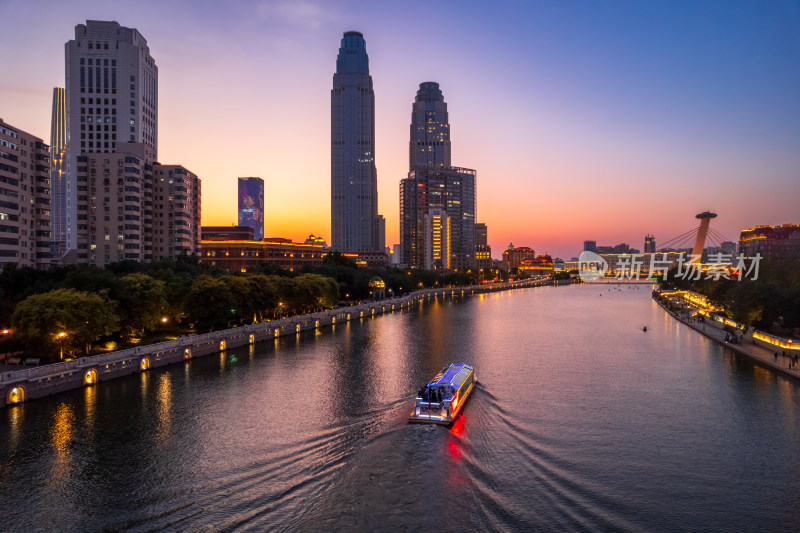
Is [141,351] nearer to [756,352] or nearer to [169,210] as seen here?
[756,352]

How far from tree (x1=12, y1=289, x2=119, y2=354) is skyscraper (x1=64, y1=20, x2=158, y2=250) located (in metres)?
116

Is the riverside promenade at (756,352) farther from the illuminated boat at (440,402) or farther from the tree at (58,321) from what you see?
the tree at (58,321)

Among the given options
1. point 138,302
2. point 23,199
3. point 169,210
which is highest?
point 169,210

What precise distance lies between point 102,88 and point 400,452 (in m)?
161

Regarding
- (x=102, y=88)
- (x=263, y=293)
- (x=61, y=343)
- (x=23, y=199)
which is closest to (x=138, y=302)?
(x=61, y=343)

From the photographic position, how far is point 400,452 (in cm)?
2889

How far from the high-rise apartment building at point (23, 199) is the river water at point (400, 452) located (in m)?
48.1

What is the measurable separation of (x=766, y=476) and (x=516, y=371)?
2703 cm

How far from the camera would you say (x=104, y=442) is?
31609 millimetres

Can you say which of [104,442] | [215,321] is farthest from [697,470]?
[215,321]

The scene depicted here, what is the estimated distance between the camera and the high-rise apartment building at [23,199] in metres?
78.2

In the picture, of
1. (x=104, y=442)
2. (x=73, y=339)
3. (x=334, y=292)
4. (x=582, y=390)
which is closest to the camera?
(x=104, y=442)

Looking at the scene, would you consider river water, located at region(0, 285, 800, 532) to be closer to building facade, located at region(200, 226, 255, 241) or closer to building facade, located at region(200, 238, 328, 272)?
building facade, located at region(200, 238, 328, 272)

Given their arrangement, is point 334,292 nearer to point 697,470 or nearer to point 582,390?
point 582,390
